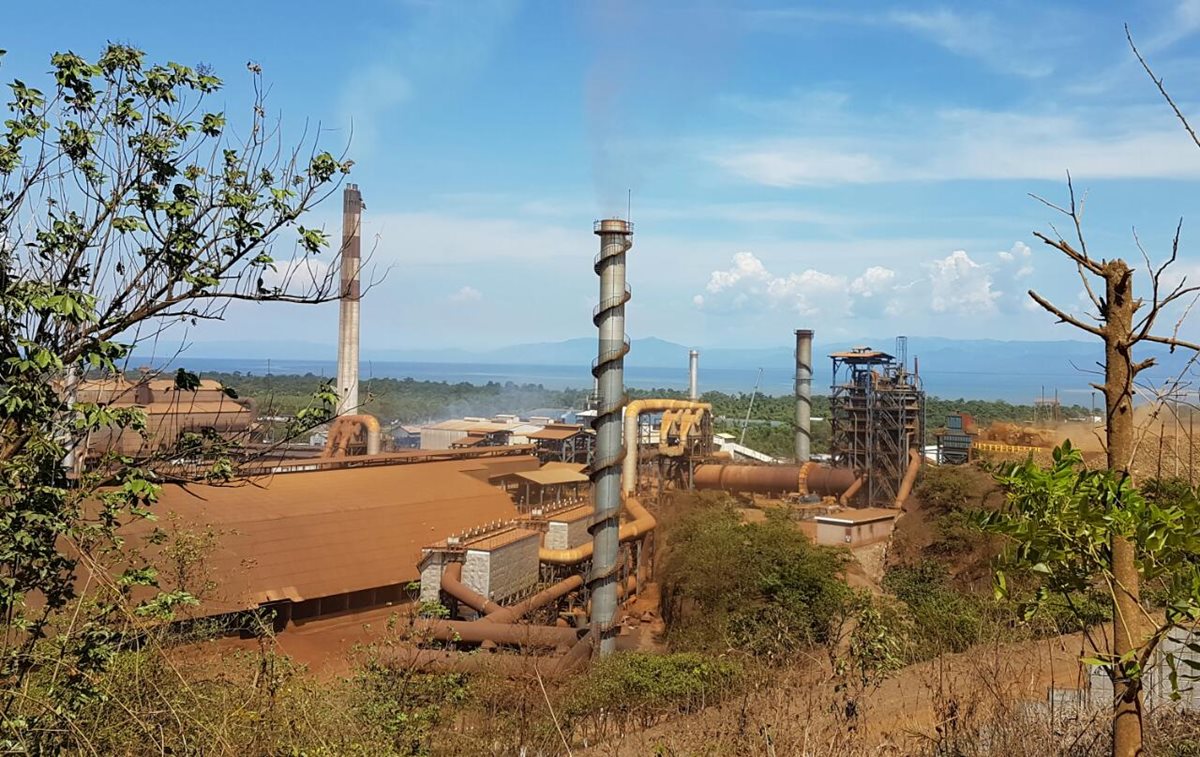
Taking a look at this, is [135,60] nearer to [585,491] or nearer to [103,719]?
[103,719]

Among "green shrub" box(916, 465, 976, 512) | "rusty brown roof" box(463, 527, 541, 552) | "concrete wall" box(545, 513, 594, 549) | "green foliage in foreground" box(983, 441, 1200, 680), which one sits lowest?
"concrete wall" box(545, 513, 594, 549)

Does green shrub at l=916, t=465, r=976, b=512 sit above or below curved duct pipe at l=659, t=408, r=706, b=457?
below

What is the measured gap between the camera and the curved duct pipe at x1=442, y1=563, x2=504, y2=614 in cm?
1796

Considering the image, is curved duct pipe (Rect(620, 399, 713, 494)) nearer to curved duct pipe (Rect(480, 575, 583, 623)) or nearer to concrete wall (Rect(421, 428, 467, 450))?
curved duct pipe (Rect(480, 575, 583, 623))

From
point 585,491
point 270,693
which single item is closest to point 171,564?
point 270,693

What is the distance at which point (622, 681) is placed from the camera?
12.7 metres

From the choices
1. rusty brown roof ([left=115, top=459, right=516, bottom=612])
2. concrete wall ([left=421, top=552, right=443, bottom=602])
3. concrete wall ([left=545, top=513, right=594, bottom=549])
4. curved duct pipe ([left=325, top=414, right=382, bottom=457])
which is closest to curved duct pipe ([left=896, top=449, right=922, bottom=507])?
concrete wall ([left=545, top=513, right=594, bottom=549])

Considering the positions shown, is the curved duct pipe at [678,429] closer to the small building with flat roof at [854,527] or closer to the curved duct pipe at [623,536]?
the curved duct pipe at [623,536]

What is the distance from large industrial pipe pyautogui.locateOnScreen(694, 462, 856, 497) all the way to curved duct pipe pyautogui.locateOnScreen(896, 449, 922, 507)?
1.83 m

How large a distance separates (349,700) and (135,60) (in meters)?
5.64

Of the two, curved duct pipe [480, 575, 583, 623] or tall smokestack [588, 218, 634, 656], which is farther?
tall smokestack [588, 218, 634, 656]

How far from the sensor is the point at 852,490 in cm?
2989

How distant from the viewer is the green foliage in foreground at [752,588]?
16500 millimetres

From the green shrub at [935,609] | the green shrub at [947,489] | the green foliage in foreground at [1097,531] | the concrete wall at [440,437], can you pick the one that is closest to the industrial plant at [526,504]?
the green shrub at [947,489]
